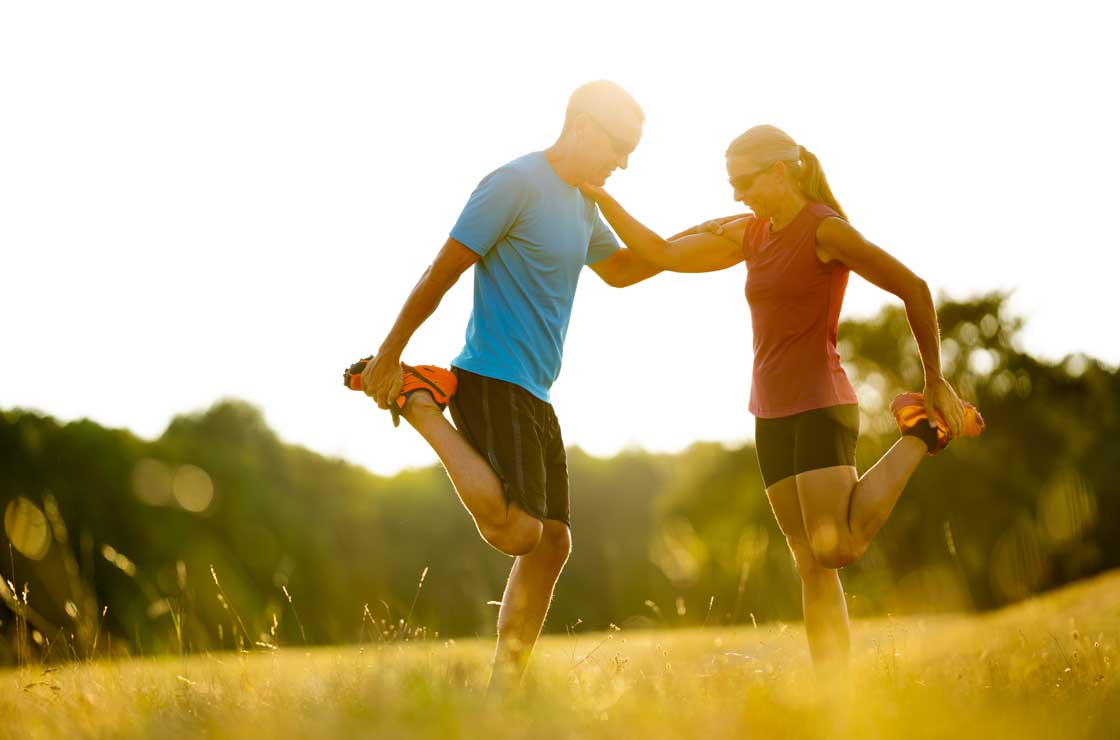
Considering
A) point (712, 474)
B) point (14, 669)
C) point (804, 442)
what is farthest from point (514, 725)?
point (712, 474)

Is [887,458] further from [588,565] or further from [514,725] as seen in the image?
[588,565]

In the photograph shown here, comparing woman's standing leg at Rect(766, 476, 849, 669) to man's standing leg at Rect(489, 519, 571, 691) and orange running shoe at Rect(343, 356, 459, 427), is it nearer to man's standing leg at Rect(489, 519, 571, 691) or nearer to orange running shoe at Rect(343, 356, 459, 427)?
man's standing leg at Rect(489, 519, 571, 691)

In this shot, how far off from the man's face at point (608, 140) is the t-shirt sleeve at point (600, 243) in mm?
444

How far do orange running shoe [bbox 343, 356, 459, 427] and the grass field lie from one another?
42.2 inches

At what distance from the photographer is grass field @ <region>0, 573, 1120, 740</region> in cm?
281

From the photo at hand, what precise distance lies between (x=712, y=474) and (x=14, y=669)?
27.0 meters

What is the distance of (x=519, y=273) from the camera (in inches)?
177

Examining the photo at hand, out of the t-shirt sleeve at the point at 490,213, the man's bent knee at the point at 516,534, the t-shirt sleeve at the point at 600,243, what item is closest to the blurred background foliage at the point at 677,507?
the t-shirt sleeve at the point at 600,243

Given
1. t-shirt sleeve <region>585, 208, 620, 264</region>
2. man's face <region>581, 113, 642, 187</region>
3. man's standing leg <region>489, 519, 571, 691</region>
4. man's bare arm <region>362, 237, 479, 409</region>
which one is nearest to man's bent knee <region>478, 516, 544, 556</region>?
man's standing leg <region>489, 519, 571, 691</region>

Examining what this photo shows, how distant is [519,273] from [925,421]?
2.09 m

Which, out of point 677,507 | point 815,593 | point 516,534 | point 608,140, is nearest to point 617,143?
point 608,140

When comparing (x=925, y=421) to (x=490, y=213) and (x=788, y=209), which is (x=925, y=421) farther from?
(x=490, y=213)

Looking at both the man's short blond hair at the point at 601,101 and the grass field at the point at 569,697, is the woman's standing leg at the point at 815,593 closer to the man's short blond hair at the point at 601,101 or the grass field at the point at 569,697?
the grass field at the point at 569,697

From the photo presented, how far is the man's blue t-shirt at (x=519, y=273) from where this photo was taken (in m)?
4.42
